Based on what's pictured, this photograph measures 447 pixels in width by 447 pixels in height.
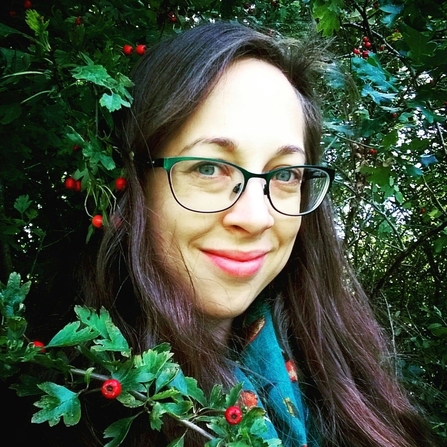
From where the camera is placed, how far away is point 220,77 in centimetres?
113

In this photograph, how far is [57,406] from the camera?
637mm

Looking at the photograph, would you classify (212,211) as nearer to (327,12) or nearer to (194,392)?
(194,392)

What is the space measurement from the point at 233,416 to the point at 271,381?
613 millimetres

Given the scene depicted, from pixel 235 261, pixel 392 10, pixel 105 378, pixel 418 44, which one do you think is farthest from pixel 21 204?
pixel 392 10

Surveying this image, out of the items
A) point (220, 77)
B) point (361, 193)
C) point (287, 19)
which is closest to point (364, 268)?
point (361, 193)

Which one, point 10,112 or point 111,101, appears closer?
point 111,101

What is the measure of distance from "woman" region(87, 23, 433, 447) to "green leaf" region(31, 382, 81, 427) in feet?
0.93

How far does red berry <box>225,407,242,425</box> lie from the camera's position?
0.68m

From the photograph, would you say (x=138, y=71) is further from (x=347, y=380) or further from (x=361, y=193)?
(x=361, y=193)

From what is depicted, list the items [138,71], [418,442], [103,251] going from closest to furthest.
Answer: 1. [103,251]
2. [138,71]
3. [418,442]

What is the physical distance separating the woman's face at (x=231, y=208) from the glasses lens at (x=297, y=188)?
33mm

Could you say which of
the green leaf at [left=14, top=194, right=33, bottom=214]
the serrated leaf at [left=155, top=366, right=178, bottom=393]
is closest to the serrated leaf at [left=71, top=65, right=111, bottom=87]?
the green leaf at [left=14, top=194, right=33, bottom=214]

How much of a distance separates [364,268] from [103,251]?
2631 millimetres

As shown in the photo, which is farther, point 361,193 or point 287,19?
point 361,193
